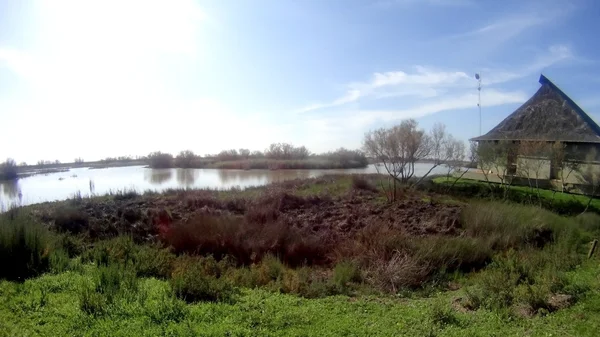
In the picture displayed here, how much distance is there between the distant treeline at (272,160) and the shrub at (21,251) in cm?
4466

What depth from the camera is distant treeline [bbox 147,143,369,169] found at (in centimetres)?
5591

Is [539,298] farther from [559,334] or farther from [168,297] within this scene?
[168,297]

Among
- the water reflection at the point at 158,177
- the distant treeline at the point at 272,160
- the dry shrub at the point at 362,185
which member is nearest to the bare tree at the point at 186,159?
the distant treeline at the point at 272,160

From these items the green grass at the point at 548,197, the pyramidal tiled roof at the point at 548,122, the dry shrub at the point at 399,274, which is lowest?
the green grass at the point at 548,197

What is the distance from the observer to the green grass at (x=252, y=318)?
395cm

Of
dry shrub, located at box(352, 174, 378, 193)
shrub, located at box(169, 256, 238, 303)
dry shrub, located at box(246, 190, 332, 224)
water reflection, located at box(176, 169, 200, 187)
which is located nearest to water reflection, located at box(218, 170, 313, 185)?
water reflection, located at box(176, 169, 200, 187)

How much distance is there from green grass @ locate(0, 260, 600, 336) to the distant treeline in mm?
45830

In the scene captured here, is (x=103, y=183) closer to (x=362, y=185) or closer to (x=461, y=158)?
(x=362, y=185)

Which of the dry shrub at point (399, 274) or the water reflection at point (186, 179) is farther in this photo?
the water reflection at point (186, 179)

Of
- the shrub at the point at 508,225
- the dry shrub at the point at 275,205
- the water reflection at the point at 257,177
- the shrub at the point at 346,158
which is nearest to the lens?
the shrub at the point at 508,225

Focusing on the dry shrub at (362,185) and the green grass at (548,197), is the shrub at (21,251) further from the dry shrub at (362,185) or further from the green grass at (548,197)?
the green grass at (548,197)

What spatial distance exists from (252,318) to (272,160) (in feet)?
183

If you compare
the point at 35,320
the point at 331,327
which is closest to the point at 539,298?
the point at 331,327

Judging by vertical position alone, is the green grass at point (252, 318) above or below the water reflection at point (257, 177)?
above
